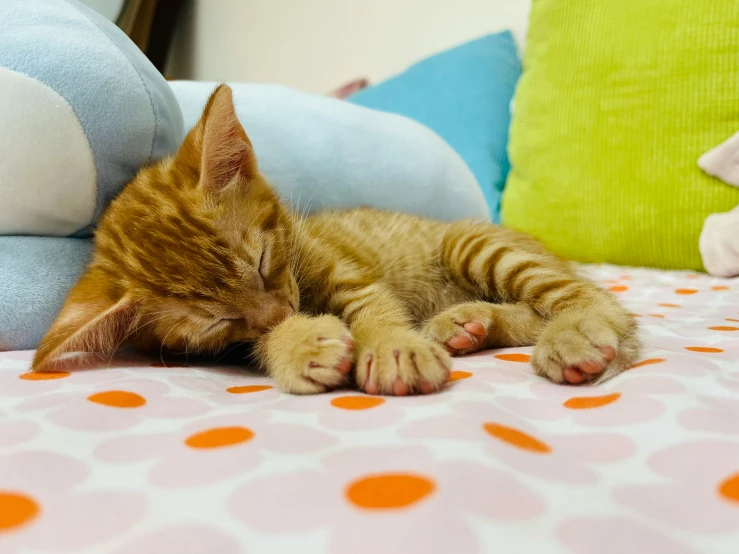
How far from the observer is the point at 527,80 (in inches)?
79.6

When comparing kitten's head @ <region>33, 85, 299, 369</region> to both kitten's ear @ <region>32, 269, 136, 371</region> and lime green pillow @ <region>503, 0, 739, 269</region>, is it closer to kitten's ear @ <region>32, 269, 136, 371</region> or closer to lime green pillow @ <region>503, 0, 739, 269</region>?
kitten's ear @ <region>32, 269, 136, 371</region>

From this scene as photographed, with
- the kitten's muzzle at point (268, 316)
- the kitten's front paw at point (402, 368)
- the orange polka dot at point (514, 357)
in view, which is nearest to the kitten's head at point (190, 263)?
the kitten's muzzle at point (268, 316)

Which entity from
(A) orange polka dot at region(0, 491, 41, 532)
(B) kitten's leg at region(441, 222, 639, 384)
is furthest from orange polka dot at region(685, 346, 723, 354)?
(A) orange polka dot at region(0, 491, 41, 532)

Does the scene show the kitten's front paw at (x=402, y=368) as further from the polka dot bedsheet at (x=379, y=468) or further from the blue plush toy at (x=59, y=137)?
the blue plush toy at (x=59, y=137)

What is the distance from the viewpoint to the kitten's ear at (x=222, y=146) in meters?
0.92

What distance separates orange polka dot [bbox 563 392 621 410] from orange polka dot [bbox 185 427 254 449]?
0.36 m

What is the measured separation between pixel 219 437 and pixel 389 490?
0.19 m

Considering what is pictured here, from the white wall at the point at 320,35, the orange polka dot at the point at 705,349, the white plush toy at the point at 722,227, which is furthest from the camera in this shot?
the white wall at the point at 320,35

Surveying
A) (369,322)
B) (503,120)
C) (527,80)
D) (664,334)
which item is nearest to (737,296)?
(664,334)

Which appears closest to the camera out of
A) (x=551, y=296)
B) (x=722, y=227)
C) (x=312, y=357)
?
(x=312, y=357)

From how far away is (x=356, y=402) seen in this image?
0.65 meters

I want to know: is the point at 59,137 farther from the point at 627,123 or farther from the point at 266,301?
the point at 627,123

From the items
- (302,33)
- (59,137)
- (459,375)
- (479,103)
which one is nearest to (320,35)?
(302,33)

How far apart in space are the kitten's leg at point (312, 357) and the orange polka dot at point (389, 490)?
288mm
